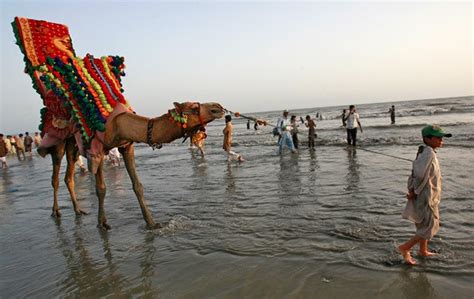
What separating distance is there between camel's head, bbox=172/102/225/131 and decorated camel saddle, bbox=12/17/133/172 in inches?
51.2

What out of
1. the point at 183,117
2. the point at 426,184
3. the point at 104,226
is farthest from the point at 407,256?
the point at 104,226

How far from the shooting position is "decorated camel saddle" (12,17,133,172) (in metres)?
5.12

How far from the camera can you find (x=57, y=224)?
691 centimetres

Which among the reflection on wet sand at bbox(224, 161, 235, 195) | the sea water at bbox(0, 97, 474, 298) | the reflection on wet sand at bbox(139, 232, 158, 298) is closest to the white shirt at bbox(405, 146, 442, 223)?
the sea water at bbox(0, 97, 474, 298)

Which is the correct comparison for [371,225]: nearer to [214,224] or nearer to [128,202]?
[214,224]

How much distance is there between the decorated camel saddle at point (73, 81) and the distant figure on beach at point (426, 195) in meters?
3.72

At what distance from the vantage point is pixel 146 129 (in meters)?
4.62

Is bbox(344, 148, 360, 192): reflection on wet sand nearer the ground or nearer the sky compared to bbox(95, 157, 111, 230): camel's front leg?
nearer the ground

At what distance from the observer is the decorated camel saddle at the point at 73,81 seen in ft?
16.8

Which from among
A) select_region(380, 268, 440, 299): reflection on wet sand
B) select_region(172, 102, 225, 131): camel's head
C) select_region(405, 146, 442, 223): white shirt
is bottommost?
select_region(380, 268, 440, 299): reflection on wet sand

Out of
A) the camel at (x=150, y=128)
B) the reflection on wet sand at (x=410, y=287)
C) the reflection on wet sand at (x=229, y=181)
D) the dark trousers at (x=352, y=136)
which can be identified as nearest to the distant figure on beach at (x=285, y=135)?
the dark trousers at (x=352, y=136)

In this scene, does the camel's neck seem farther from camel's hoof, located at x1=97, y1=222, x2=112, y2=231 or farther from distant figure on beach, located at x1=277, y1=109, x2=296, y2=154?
distant figure on beach, located at x1=277, y1=109, x2=296, y2=154

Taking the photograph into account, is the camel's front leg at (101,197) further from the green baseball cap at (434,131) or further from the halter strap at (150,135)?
the green baseball cap at (434,131)

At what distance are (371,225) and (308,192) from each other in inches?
104
